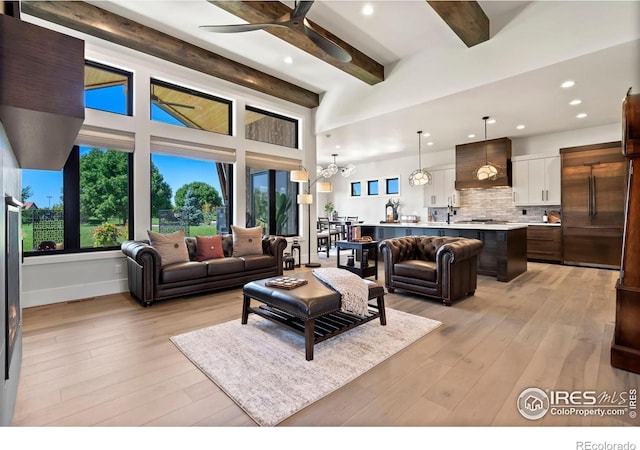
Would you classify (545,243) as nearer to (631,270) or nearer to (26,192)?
(631,270)

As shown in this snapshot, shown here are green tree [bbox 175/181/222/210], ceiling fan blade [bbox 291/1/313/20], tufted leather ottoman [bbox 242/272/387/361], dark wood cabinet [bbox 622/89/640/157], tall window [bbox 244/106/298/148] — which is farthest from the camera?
tall window [bbox 244/106/298/148]

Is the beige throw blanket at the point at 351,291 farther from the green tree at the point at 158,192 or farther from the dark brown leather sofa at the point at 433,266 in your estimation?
the green tree at the point at 158,192

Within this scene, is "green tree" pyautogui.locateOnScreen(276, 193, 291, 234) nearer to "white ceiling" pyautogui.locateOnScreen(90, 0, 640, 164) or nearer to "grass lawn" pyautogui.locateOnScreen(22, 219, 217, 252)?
"grass lawn" pyautogui.locateOnScreen(22, 219, 217, 252)

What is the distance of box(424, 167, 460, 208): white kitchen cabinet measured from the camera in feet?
27.0

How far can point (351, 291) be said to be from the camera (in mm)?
2660

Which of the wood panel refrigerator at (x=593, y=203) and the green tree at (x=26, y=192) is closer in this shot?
the green tree at (x=26, y=192)

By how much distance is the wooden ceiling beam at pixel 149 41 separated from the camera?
137 inches

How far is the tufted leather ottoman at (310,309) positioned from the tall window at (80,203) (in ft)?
9.16

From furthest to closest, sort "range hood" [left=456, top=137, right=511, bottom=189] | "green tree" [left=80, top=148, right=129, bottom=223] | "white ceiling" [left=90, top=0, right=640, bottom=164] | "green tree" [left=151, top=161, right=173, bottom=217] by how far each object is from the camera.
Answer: "range hood" [left=456, top=137, right=511, bottom=189], "green tree" [left=151, top=161, right=173, bottom=217], "green tree" [left=80, top=148, right=129, bottom=223], "white ceiling" [left=90, top=0, right=640, bottom=164]

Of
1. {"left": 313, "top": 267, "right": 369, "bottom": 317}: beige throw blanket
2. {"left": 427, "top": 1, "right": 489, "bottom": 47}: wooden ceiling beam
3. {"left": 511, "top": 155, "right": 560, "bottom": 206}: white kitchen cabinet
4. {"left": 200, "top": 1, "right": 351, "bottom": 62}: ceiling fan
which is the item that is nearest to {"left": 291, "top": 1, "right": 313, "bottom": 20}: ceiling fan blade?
{"left": 200, "top": 1, "right": 351, "bottom": 62}: ceiling fan

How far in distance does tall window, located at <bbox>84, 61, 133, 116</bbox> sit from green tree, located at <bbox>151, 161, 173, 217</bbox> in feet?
2.99

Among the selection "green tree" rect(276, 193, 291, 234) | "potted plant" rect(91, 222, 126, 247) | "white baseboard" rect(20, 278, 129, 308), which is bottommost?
"white baseboard" rect(20, 278, 129, 308)

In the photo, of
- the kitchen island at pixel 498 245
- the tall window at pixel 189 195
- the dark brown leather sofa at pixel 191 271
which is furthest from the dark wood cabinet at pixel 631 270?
the tall window at pixel 189 195

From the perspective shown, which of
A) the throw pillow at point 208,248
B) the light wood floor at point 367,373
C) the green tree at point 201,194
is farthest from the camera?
the green tree at point 201,194
